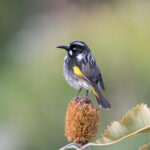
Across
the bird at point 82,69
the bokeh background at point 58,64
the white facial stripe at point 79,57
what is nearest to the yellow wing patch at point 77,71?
the bird at point 82,69

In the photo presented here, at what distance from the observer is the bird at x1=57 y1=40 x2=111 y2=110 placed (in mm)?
3918

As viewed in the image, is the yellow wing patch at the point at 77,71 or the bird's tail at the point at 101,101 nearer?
the bird's tail at the point at 101,101

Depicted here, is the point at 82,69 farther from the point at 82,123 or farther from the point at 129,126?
the point at 129,126

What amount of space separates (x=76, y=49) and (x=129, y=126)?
2.31m

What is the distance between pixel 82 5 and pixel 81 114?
11.8 m

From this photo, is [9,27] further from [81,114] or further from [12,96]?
[81,114]

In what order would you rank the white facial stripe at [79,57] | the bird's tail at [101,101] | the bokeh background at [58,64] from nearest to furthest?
the bird's tail at [101,101], the white facial stripe at [79,57], the bokeh background at [58,64]

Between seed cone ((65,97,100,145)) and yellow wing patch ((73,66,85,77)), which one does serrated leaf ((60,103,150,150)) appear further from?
yellow wing patch ((73,66,85,77))

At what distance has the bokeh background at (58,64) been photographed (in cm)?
810

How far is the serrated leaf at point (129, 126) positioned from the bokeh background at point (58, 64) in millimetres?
3132

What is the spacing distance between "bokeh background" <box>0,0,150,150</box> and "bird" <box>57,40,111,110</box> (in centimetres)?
145

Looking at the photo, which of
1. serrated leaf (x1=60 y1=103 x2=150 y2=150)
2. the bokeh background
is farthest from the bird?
serrated leaf (x1=60 y1=103 x2=150 y2=150)

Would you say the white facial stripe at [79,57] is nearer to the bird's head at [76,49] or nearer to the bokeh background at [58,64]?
the bird's head at [76,49]

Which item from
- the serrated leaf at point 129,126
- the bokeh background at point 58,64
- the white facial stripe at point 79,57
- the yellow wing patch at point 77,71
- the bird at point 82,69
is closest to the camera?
the serrated leaf at point 129,126
